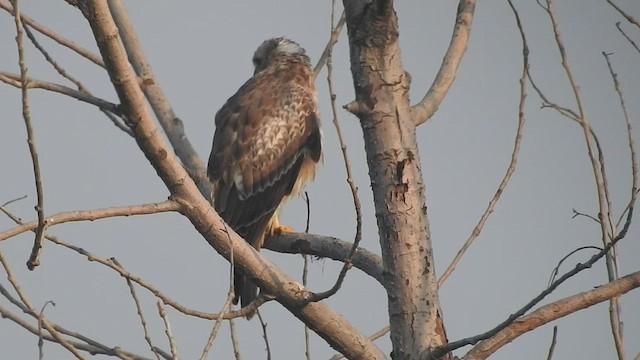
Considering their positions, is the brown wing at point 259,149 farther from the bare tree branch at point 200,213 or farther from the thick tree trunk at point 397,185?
the thick tree trunk at point 397,185

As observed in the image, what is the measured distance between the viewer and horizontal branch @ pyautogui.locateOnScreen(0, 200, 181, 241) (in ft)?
10.7

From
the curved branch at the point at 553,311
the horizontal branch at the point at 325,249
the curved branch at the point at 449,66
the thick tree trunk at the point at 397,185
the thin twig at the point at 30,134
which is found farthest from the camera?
the horizontal branch at the point at 325,249

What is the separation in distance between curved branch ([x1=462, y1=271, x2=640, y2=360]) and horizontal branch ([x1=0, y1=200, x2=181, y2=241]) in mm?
1291

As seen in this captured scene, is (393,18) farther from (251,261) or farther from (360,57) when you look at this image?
(251,261)

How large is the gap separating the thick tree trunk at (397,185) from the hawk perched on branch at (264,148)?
10.3 feet

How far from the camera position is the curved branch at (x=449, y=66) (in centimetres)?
418

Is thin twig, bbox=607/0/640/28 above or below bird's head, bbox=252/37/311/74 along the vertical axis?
below

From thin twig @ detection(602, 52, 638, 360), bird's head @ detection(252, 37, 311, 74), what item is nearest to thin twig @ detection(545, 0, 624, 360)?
thin twig @ detection(602, 52, 638, 360)

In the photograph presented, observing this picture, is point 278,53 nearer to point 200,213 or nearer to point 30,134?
point 200,213

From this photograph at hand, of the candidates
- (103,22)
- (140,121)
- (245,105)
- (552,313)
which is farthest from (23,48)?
(245,105)

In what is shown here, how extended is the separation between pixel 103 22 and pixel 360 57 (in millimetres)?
1142

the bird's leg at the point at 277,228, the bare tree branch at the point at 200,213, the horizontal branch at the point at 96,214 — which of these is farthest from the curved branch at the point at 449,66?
the bird's leg at the point at 277,228

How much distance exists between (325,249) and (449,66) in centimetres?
149

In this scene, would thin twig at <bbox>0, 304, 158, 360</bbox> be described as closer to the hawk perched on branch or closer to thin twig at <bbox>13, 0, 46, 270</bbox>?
thin twig at <bbox>13, 0, 46, 270</bbox>
